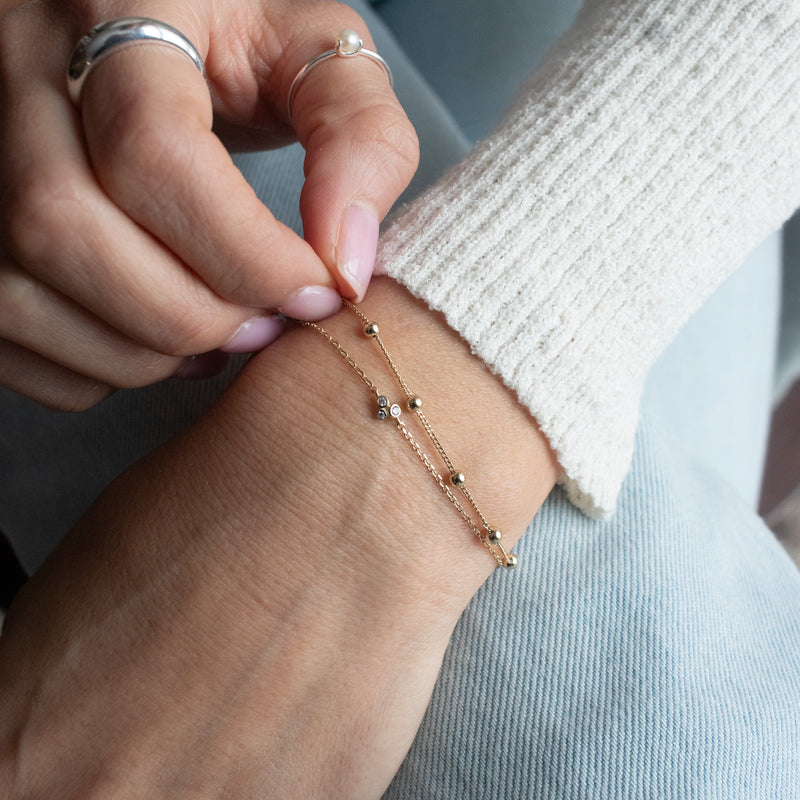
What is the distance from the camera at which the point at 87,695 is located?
2.00 feet

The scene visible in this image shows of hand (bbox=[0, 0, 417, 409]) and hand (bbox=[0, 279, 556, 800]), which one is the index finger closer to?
hand (bbox=[0, 0, 417, 409])

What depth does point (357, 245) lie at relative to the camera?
60 centimetres

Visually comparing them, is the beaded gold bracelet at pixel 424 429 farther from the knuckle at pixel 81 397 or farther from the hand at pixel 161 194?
the knuckle at pixel 81 397

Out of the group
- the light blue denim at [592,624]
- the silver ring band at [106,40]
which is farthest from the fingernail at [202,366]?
the silver ring band at [106,40]

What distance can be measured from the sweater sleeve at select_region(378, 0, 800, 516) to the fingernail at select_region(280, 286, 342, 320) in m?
0.07

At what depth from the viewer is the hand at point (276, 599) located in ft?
1.98

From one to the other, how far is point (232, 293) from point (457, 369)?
21cm

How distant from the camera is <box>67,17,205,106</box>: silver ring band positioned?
534 mm

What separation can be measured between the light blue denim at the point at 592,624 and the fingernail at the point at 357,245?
9.5 inches

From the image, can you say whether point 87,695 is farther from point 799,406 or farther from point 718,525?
point 799,406

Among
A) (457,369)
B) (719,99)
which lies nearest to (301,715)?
(457,369)

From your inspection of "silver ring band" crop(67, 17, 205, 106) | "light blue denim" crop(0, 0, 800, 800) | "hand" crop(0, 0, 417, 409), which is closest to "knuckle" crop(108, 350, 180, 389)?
"hand" crop(0, 0, 417, 409)

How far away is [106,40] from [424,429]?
399 millimetres

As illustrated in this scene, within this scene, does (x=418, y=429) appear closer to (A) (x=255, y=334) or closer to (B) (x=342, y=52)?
(A) (x=255, y=334)
